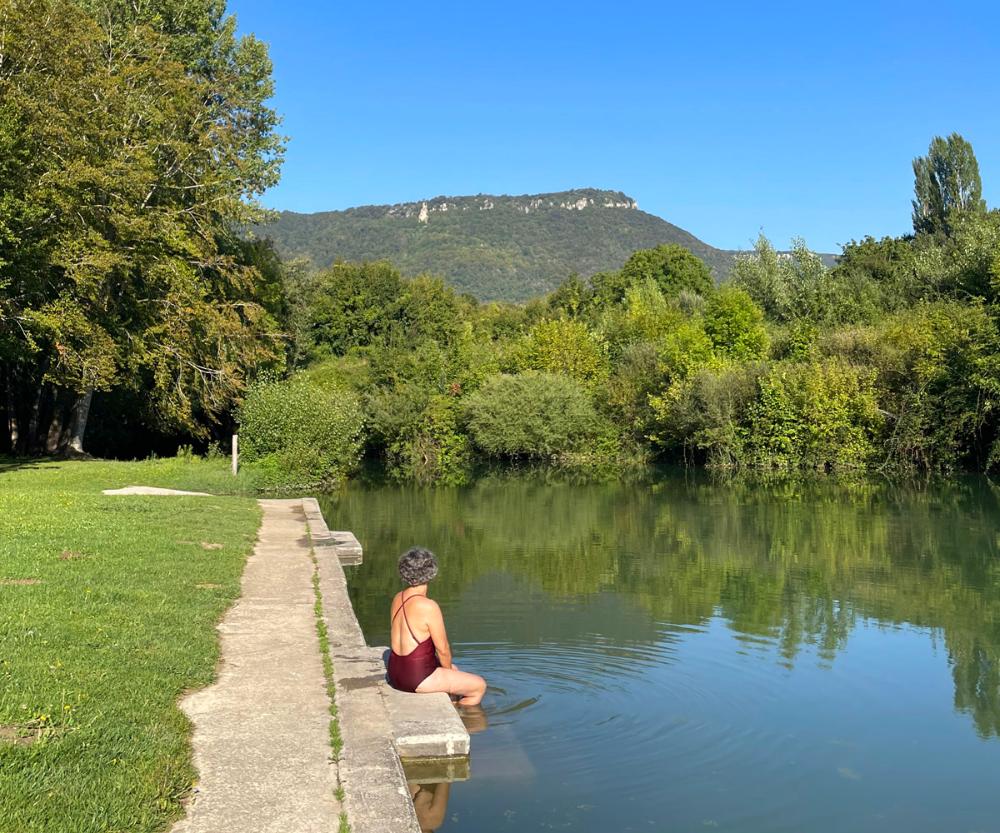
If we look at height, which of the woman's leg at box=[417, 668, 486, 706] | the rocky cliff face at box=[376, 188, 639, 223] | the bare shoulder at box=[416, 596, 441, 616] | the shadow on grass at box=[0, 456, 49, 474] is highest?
the rocky cliff face at box=[376, 188, 639, 223]

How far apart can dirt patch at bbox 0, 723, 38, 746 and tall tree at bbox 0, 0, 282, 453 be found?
21.3 meters

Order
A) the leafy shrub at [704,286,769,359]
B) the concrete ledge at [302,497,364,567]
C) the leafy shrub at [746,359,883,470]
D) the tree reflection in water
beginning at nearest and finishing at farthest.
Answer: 1. the tree reflection in water
2. the concrete ledge at [302,497,364,567]
3. the leafy shrub at [746,359,883,470]
4. the leafy shrub at [704,286,769,359]

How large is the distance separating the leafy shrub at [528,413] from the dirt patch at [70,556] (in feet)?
119

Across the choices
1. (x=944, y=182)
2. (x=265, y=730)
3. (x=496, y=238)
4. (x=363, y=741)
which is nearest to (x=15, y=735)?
(x=265, y=730)

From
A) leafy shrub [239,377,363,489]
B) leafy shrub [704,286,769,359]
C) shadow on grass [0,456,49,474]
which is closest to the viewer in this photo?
shadow on grass [0,456,49,474]

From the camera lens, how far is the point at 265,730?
6715mm

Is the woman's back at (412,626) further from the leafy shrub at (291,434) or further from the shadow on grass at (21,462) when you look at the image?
the leafy shrub at (291,434)

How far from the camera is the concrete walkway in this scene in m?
5.32

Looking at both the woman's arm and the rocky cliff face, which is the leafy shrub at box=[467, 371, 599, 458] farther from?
the rocky cliff face

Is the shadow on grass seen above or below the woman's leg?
above

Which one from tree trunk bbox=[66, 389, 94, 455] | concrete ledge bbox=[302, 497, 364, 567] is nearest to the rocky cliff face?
tree trunk bbox=[66, 389, 94, 455]

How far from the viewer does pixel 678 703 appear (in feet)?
31.8

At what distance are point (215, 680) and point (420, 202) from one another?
176 meters

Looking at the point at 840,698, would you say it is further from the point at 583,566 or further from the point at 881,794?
the point at 583,566
